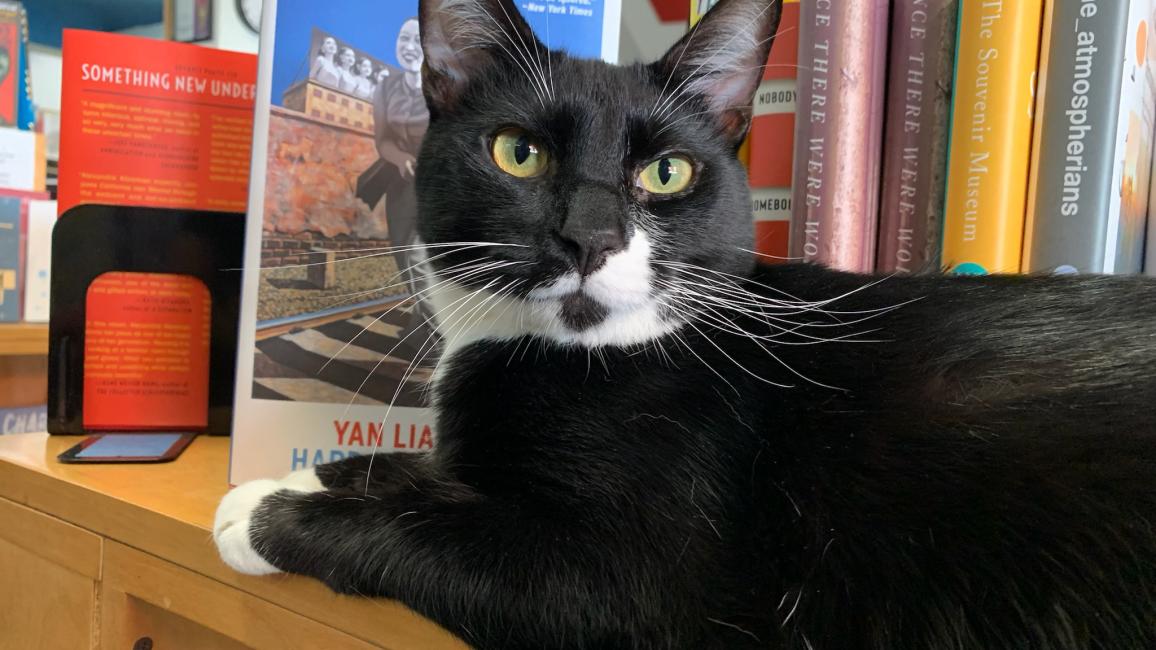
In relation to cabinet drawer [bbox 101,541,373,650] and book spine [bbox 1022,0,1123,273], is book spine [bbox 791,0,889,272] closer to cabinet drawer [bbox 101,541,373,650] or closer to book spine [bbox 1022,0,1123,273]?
book spine [bbox 1022,0,1123,273]

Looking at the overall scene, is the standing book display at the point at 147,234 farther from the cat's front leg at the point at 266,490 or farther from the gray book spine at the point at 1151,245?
the gray book spine at the point at 1151,245

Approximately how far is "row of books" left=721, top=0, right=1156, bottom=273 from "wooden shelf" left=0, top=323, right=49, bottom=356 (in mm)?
1196

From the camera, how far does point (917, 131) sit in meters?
0.73

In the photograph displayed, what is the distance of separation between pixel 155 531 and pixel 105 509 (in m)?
0.07

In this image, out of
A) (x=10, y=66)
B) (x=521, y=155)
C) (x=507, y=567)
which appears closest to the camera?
(x=507, y=567)

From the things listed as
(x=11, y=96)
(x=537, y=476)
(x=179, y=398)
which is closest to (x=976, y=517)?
(x=537, y=476)

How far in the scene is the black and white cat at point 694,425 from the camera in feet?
1.57

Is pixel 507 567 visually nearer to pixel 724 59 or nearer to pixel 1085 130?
pixel 724 59

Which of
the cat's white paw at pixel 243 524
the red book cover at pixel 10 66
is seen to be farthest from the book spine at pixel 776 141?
the red book cover at pixel 10 66

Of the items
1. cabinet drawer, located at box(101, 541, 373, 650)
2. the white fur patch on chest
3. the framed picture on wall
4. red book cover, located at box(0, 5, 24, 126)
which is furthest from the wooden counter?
the framed picture on wall

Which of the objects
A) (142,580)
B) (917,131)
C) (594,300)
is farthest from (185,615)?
(917,131)

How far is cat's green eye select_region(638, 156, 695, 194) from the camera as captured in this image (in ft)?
2.04

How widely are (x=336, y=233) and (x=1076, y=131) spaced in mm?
720

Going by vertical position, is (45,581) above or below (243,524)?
below
